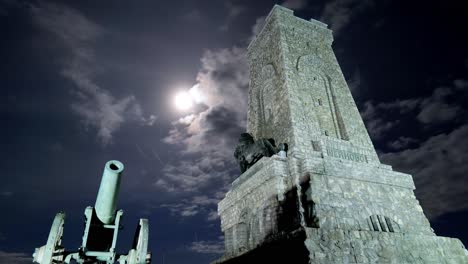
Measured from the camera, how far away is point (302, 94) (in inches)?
520

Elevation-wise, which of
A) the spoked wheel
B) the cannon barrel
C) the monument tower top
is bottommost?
the spoked wheel

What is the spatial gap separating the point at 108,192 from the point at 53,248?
1.31 meters

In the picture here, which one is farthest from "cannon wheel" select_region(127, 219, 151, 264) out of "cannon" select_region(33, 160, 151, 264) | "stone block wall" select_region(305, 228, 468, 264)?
"stone block wall" select_region(305, 228, 468, 264)

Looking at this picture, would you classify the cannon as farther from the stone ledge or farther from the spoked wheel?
the stone ledge

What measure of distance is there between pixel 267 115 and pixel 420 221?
319 inches

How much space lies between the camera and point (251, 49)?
60.4 ft

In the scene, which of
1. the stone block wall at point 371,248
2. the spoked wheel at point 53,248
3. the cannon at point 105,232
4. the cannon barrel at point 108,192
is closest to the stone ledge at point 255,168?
the stone block wall at point 371,248

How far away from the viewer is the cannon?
5.23m

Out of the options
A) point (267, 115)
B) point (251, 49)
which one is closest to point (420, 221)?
point (267, 115)

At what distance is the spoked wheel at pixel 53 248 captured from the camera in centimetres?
484

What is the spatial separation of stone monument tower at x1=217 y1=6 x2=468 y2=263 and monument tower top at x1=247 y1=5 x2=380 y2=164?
6 cm

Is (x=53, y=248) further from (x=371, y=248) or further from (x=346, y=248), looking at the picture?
(x=371, y=248)

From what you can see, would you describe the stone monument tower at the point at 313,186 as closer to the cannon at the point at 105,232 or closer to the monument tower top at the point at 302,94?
the monument tower top at the point at 302,94

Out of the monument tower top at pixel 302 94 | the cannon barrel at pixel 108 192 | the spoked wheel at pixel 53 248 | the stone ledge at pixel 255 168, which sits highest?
the monument tower top at pixel 302 94
